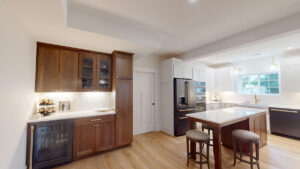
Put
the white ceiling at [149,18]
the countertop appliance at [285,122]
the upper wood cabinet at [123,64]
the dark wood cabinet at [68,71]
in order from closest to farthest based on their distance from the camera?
the white ceiling at [149,18], the dark wood cabinet at [68,71], the upper wood cabinet at [123,64], the countertop appliance at [285,122]

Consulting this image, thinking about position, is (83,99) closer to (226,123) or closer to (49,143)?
(49,143)

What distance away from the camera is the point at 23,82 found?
6.19ft

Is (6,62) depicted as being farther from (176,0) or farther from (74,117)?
(176,0)

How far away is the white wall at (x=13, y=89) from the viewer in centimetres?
138

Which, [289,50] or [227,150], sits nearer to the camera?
[227,150]

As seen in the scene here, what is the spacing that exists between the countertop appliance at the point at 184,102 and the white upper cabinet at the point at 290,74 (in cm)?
263

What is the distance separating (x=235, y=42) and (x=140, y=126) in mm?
3640

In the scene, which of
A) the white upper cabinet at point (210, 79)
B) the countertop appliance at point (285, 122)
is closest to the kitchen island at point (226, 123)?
the countertop appliance at point (285, 122)

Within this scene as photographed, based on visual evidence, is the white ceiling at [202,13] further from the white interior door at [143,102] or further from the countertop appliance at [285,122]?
the countertop appliance at [285,122]

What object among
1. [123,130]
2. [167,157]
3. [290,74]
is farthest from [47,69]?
[290,74]

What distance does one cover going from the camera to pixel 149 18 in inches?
82.7

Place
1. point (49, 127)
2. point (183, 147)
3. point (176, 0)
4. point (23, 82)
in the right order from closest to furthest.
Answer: point (176, 0) → point (23, 82) → point (49, 127) → point (183, 147)

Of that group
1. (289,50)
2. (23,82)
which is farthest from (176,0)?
(289,50)

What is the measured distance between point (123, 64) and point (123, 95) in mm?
826
